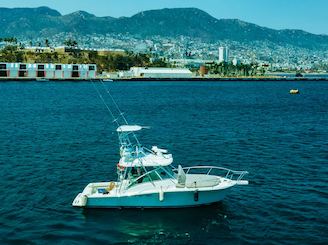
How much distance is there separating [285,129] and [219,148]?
17563 mm

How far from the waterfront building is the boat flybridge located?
171 metres

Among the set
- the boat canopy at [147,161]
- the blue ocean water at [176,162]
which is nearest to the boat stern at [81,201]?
the blue ocean water at [176,162]

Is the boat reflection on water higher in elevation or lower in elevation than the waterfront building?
lower

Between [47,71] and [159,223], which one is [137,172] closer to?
[159,223]

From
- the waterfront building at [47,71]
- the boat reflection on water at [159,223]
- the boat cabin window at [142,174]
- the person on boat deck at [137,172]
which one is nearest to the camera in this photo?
the boat reflection on water at [159,223]

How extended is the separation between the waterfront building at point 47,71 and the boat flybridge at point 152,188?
560 ft

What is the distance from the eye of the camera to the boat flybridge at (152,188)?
22938 mm

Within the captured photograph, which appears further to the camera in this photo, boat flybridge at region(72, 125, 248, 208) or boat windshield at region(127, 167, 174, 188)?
boat windshield at region(127, 167, 174, 188)

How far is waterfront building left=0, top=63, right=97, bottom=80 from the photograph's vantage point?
600 ft

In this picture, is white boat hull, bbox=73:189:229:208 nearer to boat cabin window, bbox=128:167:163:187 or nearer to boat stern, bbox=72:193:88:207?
boat stern, bbox=72:193:88:207

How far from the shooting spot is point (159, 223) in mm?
21781

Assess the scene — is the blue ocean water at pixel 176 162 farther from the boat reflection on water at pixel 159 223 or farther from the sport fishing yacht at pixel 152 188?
the sport fishing yacht at pixel 152 188

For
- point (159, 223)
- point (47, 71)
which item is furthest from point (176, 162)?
point (47, 71)

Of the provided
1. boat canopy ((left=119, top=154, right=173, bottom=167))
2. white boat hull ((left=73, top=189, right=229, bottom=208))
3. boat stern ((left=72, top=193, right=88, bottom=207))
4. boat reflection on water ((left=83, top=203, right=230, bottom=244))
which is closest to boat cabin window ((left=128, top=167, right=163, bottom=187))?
boat canopy ((left=119, top=154, right=173, bottom=167))
